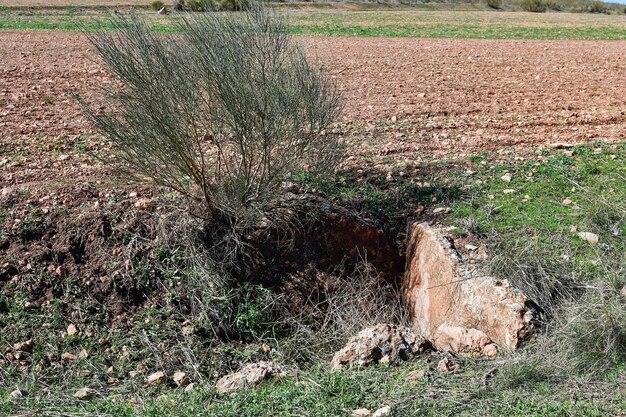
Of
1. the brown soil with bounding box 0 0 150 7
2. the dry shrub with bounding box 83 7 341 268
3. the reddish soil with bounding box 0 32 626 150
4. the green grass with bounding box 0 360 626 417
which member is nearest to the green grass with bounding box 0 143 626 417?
the green grass with bounding box 0 360 626 417

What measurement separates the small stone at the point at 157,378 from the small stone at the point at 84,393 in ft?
1.58

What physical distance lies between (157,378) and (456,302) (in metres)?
2.61

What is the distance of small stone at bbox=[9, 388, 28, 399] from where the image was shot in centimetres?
565

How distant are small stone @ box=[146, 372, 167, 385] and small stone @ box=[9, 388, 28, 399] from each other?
0.91 m

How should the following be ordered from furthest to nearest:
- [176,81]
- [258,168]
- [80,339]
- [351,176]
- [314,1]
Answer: [314,1], [351,176], [258,168], [176,81], [80,339]

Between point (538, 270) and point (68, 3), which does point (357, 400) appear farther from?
point (68, 3)

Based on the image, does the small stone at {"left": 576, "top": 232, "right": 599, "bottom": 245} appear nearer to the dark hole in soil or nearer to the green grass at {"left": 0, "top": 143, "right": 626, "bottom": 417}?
the green grass at {"left": 0, "top": 143, "right": 626, "bottom": 417}

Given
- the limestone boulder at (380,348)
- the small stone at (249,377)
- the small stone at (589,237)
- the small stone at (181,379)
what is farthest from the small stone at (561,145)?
the small stone at (181,379)

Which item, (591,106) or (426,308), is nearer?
(426,308)

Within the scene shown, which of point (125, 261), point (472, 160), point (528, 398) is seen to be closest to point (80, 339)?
point (125, 261)

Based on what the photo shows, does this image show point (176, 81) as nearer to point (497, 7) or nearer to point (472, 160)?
point (472, 160)

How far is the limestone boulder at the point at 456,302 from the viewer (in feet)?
20.9

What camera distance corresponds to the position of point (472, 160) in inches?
371

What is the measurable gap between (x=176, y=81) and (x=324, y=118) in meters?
1.56
